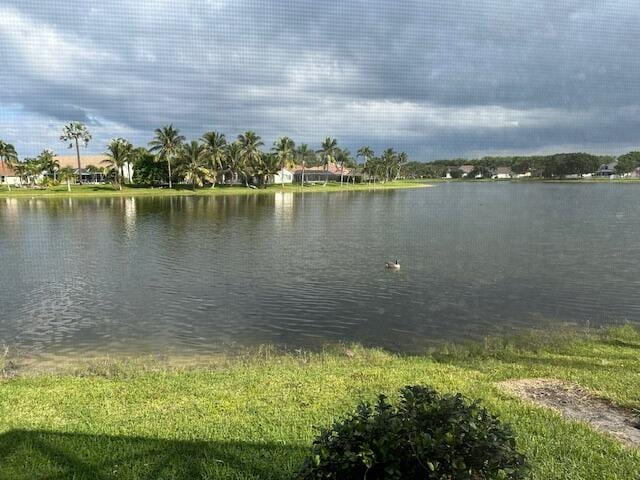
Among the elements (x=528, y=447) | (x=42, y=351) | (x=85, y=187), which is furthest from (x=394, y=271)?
(x=85, y=187)

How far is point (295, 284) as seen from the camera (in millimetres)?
20828

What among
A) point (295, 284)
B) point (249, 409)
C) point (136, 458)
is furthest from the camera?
point (295, 284)

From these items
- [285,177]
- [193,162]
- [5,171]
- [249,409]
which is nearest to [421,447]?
[249,409]

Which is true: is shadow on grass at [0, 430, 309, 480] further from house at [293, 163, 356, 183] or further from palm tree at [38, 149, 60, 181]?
house at [293, 163, 356, 183]

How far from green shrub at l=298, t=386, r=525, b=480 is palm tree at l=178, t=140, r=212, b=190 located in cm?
9287

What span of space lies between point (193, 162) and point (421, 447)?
94.4 meters

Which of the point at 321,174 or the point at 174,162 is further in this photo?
the point at 321,174

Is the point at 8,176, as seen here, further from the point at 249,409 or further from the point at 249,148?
the point at 249,409

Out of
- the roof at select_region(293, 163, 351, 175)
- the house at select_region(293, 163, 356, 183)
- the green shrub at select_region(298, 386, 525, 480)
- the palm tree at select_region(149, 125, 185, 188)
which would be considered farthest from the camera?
the roof at select_region(293, 163, 351, 175)

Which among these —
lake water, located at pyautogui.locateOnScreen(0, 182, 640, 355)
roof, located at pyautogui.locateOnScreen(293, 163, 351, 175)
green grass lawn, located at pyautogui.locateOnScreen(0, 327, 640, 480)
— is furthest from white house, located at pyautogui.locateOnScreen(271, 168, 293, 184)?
green grass lawn, located at pyautogui.locateOnScreen(0, 327, 640, 480)

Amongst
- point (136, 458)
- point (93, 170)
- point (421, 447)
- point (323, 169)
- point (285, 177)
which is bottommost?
point (136, 458)

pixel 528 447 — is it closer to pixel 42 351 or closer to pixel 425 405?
pixel 425 405

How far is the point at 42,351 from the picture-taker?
42.4 feet

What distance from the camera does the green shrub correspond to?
3.15 metres
